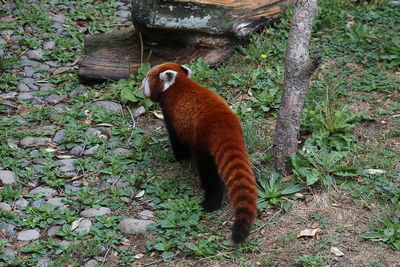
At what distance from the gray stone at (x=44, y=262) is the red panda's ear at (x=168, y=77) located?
173 centimetres

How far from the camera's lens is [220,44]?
5.32 metres

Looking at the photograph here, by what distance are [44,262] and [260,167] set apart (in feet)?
6.23

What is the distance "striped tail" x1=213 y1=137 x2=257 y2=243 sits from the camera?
9.49 feet

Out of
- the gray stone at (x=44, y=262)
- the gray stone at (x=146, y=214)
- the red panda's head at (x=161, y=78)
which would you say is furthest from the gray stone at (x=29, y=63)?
the gray stone at (x=44, y=262)

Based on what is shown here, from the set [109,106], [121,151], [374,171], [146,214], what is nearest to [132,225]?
[146,214]

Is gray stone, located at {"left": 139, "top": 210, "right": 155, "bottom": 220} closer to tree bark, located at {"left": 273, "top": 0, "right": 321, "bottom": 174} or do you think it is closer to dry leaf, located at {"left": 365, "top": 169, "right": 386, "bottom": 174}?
tree bark, located at {"left": 273, "top": 0, "right": 321, "bottom": 174}

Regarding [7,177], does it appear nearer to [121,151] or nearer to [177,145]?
[121,151]

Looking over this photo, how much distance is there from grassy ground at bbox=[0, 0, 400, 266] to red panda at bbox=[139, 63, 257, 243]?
0.88 feet

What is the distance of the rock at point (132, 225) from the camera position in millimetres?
3430

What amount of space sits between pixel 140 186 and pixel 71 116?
1.40 m

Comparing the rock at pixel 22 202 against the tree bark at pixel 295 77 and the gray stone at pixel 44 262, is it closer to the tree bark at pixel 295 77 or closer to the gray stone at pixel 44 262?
the gray stone at pixel 44 262

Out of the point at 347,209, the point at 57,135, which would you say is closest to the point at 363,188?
the point at 347,209

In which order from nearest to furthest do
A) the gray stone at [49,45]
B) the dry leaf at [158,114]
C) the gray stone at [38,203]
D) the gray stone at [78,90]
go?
the gray stone at [38,203] → the dry leaf at [158,114] → the gray stone at [78,90] → the gray stone at [49,45]

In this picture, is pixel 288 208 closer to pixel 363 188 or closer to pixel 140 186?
pixel 363 188
